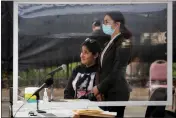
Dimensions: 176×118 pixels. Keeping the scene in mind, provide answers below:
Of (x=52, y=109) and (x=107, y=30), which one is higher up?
(x=107, y=30)

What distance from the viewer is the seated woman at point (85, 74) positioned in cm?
346

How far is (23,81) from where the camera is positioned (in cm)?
341

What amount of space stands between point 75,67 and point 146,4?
0.95 meters

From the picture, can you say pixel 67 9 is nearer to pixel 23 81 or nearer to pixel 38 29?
pixel 38 29

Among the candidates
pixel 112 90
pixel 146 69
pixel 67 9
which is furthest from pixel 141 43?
pixel 67 9

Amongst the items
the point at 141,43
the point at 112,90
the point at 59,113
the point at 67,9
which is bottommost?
the point at 59,113

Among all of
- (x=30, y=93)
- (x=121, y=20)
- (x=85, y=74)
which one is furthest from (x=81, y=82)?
(x=121, y=20)

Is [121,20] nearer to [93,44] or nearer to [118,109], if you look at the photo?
[93,44]

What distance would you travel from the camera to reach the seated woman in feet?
11.4

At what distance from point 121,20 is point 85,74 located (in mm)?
649

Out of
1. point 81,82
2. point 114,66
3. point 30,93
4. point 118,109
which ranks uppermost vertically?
point 114,66

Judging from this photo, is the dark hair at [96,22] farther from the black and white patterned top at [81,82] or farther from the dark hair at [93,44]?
the black and white patterned top at [81,82]

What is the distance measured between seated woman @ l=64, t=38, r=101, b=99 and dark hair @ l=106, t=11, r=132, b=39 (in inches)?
11.5

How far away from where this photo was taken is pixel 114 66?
3.47 metres
